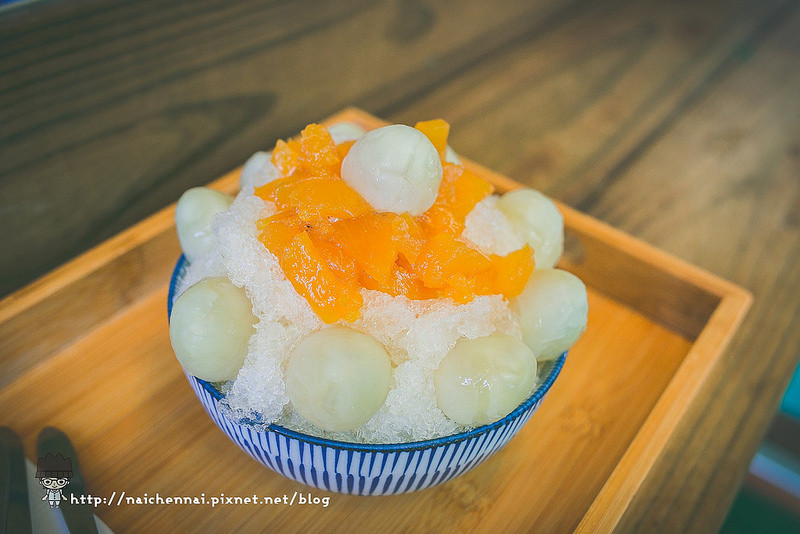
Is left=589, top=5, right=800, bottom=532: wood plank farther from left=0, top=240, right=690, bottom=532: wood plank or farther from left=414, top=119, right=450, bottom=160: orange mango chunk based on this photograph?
left=414, top=119, right=450, bottom=160: orange mango chunk

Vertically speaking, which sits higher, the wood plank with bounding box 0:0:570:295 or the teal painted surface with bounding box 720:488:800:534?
the wood plank with bounding box 0:0:570:295

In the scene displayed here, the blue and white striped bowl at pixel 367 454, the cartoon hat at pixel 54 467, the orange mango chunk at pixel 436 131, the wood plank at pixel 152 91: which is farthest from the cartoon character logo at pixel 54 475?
the orange mango chunk at pixel 436 131

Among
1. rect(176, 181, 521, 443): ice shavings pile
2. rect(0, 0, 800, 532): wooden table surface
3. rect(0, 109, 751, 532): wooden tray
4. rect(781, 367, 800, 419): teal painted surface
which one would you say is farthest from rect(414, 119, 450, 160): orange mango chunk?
rect(781, 367, 800, 419): teal painted surface

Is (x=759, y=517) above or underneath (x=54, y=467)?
underneath

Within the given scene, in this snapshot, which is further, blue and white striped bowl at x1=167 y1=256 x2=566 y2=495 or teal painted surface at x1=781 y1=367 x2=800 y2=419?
teal painted surface at x1=781 y1=367 x2=800 y2=419

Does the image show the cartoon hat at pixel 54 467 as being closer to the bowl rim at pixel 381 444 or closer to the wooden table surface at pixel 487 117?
the bowl rim at pixel 381 444

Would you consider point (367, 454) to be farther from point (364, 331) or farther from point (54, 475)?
point (54, 475)

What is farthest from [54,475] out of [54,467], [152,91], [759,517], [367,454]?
[759,517]
